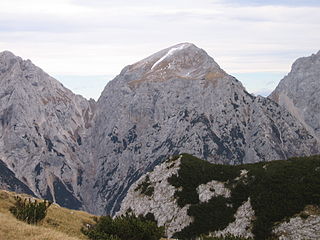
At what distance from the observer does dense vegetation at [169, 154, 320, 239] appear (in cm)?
5053

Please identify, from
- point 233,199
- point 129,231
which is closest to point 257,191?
point 233,199

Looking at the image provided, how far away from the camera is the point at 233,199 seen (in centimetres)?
5688

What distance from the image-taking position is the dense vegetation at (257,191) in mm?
50531

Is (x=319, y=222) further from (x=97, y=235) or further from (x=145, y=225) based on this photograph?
(x=97, y=235)

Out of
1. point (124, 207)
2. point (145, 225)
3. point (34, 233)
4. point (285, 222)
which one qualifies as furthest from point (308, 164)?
point (34, 233)

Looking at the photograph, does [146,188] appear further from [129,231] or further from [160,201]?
[129,231]

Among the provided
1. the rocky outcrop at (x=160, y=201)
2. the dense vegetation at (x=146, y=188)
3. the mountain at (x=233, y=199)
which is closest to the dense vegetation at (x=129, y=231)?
the mountain at (x=233, y=199)

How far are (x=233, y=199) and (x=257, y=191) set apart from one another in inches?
146

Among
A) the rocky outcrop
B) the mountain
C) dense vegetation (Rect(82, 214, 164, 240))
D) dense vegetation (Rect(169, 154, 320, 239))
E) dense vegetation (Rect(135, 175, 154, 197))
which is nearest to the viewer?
dense vegetation (Rect(82, 214, 164, 240))

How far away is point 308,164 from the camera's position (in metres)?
59.4

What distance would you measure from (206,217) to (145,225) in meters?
28.8

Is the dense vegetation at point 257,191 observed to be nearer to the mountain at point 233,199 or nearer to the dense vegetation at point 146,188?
the mountain at point 233,199

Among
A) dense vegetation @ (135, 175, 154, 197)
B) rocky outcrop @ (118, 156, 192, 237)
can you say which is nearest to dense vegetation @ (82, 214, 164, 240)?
rocky outcrop @ (118, 156, 192, 237)

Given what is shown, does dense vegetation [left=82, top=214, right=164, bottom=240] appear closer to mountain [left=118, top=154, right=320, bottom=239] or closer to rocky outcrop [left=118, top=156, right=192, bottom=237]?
mountain [left=118, top=154, right=320, bottom=239]
